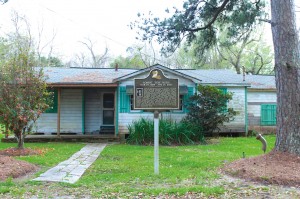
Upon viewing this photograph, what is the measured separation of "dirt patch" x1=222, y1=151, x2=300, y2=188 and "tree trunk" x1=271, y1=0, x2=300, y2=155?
11.9 inches

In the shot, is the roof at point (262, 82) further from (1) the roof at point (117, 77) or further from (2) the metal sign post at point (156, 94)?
(2) the metal sign post at point (156, 94)

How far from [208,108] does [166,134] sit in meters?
2.55

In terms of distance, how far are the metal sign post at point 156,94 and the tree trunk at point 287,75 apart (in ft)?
8.17

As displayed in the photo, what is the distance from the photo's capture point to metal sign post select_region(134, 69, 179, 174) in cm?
801

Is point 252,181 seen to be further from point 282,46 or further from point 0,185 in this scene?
point 0,185

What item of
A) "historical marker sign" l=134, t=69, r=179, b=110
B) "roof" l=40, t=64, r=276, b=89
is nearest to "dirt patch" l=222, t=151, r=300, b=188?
"historical marker sign" l=134, t=69, r=179, b=110

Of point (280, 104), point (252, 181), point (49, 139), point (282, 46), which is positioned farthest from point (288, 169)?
point (49, 139)

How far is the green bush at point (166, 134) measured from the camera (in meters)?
13.9

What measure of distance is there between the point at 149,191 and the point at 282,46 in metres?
4.80

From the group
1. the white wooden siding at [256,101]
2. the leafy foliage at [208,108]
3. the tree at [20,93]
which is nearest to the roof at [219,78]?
the white wooden siding at [256,101]

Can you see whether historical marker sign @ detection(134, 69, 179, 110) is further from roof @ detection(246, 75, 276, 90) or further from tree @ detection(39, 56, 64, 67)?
tree @ detection(39, 56, 64, 67)

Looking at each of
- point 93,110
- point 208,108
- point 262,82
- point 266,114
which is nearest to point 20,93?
point 93,110

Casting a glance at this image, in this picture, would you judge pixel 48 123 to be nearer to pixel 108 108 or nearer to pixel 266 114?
pixel 108 108

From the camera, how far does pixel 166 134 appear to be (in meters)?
13.8
